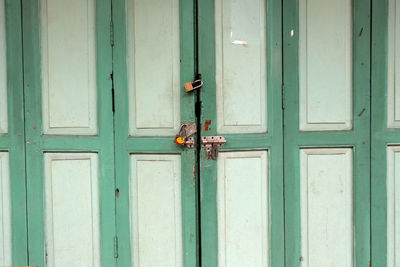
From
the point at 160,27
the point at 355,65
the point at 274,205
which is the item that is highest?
the point at 160,27

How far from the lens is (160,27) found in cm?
162

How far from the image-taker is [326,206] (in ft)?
5.52

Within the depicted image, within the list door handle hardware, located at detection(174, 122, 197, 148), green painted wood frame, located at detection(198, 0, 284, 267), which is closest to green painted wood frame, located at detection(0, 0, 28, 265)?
door handle hardware, located at detection(174, 122, 197, 148)

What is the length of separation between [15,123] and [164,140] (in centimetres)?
82

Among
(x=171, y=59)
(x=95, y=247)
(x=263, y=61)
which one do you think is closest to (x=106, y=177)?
(x=95, y=247)

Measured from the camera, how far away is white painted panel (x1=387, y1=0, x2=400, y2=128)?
1670mm

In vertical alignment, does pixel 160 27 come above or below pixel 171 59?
above

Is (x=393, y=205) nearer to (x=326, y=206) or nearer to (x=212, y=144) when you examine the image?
(x=326, y=206)

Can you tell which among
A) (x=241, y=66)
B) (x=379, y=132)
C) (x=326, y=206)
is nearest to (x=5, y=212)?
(x=241, y=66)

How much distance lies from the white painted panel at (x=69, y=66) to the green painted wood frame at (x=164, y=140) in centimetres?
14

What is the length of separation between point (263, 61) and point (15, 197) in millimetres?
1552

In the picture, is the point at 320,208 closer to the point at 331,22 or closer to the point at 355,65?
the point at 355,65

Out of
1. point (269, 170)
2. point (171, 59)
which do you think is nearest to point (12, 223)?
point (171, 59)

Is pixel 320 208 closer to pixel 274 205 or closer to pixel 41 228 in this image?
pixel 274 205
